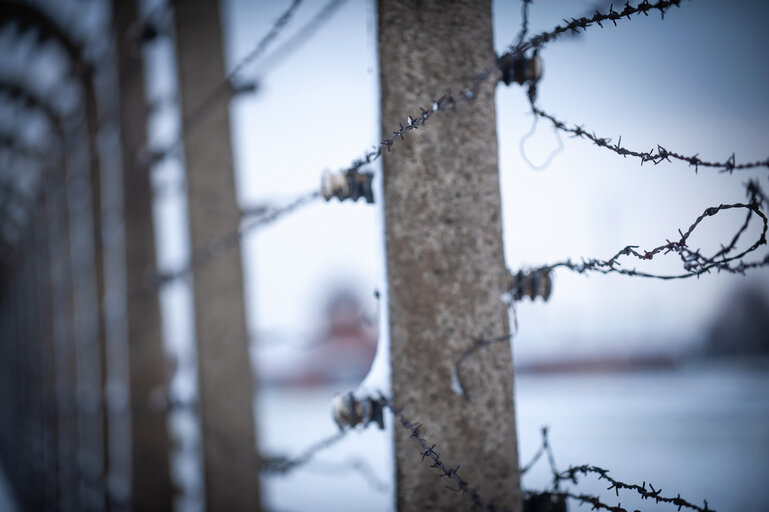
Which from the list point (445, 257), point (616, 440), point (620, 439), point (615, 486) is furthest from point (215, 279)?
point (620, 439)

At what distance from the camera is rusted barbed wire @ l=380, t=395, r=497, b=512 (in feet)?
3.08

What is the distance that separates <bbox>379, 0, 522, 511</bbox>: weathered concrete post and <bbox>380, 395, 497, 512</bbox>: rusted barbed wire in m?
0.01

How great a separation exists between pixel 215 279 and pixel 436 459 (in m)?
1.56

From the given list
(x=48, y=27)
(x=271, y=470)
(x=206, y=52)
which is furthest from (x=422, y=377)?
(x=48, y=27)

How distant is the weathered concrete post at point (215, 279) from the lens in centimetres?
223

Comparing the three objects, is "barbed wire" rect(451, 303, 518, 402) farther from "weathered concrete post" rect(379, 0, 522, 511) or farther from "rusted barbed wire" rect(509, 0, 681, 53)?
"rusted barbed wire" rect(509, 0, 681, 53)

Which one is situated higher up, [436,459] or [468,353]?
[468,353]

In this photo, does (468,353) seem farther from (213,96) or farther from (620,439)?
(620,439)

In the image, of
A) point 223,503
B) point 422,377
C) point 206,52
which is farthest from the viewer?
point 206,52

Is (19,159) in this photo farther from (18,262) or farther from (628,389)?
(628,389)

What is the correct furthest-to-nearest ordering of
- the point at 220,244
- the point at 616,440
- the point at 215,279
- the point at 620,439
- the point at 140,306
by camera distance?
the point at 620,439 → the point at 616,440 → the point at 140,306 → the point at 215,279 → the point at 220,244

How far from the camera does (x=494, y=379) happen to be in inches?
40.5

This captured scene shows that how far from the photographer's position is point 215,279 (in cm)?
232

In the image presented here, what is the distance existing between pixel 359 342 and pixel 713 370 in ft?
39.5
